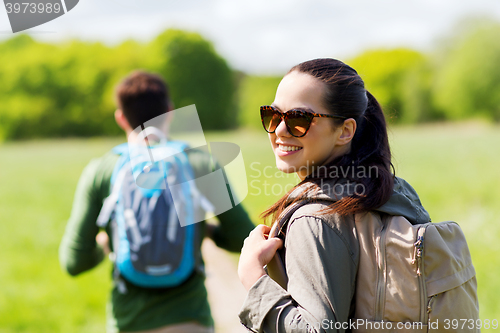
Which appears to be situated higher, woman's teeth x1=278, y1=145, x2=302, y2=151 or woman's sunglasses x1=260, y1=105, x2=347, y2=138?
woman's sunglasses x1=260, y1=105, x2=347, y2=138

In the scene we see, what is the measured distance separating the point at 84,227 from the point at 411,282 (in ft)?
6.91

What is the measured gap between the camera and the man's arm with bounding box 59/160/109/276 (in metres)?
2.71

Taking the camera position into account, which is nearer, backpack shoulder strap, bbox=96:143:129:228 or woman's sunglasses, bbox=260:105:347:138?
woman's sunglasses, bbox=260:105:347:138

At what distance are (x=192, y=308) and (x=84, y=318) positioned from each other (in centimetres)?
394

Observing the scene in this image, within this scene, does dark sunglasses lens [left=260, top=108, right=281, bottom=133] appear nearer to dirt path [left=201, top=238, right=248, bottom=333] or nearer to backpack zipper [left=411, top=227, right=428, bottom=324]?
backpack zipper [left=411, top=227, right=428, bottom=324]

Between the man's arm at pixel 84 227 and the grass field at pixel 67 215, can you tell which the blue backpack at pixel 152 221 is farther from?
the grass field at pixel 67 215

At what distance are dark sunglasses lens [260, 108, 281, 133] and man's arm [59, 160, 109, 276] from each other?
1.43 m

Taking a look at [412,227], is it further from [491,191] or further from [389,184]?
Result: [491,191]

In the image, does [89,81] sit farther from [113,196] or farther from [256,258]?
[256,258]

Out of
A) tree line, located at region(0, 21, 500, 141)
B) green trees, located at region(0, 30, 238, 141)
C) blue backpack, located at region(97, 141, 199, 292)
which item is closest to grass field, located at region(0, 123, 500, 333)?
blue backpack, located at region(97, 141, 199, 292)

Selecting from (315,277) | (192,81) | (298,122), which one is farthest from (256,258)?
(192,81)

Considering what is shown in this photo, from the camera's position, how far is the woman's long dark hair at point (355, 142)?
1.48 metres

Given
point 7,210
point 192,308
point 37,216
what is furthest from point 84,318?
point 7,210

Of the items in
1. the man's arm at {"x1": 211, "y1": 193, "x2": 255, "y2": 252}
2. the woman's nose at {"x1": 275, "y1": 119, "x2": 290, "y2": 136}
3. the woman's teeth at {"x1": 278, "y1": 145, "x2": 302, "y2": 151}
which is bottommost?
the man's arm at {"x1": 211, "y1": 193, "x2": 255, "y2": 252}
